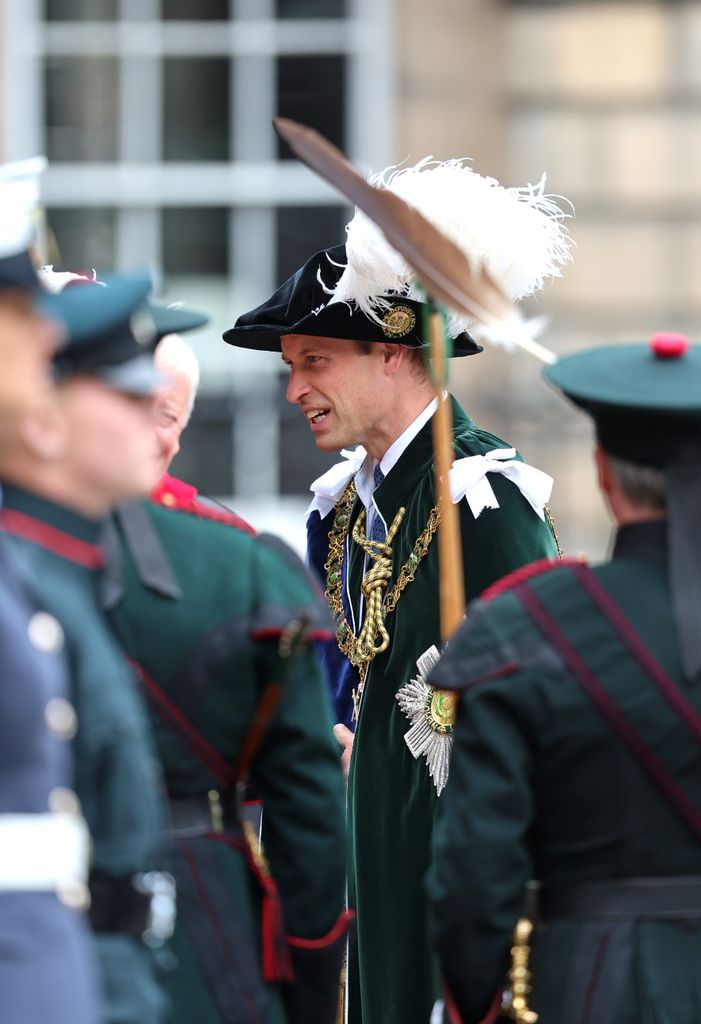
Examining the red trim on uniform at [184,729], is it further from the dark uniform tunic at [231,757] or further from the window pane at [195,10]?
the window pane at [195,10]

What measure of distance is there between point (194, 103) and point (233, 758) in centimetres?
652

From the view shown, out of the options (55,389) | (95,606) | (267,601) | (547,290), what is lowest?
(547,290)

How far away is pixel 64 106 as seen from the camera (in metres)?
9.05

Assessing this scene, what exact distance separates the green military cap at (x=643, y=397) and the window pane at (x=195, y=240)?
249 inches

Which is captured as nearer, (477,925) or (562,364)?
(477,925)

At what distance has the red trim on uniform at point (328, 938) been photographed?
121 inches

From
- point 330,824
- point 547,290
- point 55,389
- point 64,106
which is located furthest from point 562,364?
point 64,106

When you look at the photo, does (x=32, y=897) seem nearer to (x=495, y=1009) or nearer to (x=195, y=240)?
(x=495, y=1009)

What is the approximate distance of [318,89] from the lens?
9031 millimetres

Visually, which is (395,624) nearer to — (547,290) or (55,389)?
(55,389)

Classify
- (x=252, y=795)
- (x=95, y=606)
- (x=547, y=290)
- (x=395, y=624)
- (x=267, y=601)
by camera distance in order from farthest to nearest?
(x=547, y=290) → (x=395, y=624) → (x=252, y=795) → (x=267, y=601) → (x=95, y=606)

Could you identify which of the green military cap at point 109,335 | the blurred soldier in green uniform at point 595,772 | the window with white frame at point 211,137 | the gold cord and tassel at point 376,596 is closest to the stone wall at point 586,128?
the window with white frame at point 211,137

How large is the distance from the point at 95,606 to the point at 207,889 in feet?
2.30

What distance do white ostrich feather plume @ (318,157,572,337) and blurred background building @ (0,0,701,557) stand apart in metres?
4.44
